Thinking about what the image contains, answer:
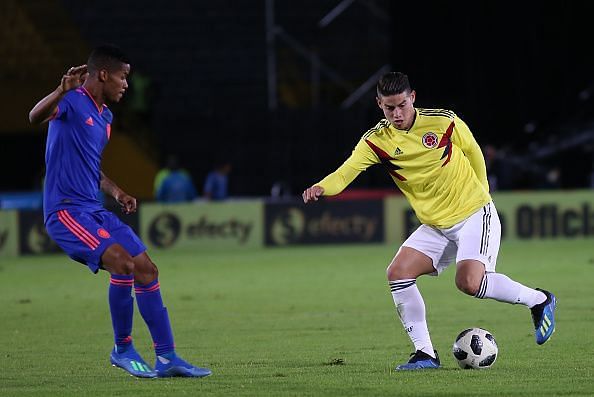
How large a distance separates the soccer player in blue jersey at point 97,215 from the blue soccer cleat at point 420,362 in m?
1.26

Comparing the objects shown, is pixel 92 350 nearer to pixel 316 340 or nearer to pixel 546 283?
pixel 316 340

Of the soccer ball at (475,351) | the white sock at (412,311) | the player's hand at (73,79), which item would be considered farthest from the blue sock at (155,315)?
the soccer ball at (475,351)

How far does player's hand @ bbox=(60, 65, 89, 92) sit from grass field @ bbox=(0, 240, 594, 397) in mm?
1738

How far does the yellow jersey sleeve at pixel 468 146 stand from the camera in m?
8.27

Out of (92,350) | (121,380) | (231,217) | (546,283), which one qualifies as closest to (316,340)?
(92,350)

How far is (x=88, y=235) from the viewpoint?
24.1ft

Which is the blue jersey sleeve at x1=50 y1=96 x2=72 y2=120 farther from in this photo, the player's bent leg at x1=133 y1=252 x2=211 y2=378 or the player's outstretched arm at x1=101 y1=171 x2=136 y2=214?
the player's bent leg at x1=133 y1=252 x2=211 y2=378

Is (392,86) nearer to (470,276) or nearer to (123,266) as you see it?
(470,276)

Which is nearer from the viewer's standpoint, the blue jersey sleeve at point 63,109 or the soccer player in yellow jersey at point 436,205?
the blue jersey sleeve at point 63,109

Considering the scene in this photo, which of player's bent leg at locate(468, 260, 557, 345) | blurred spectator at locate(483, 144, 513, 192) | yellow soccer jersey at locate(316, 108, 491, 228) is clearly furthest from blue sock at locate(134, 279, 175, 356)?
blurred spectator at locate(483, 144, 513, 192)

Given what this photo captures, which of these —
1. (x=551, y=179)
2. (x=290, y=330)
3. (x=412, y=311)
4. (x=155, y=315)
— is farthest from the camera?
(x=551, y=179)

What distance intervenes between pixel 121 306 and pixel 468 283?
2.21 metres

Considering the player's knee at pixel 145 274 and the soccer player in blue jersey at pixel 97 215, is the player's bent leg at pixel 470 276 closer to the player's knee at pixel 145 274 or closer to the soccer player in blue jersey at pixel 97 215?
the soccer player in blue jersey at pixel 97 215

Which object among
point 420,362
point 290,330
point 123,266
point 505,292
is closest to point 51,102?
point 123,266
